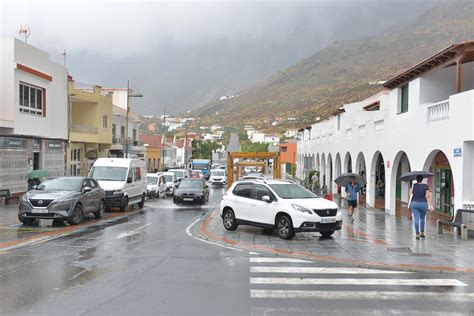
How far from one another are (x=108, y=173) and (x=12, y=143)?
8.10 metres

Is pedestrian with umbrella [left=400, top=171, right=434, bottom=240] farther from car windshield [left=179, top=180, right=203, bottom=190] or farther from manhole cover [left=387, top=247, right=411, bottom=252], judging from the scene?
car windshield [left=179, top=180, right=203, bottom=190]

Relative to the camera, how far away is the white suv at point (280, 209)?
13523 mm

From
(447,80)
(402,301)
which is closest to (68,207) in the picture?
(402,301)

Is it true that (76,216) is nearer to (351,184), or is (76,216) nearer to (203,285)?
(203,285)

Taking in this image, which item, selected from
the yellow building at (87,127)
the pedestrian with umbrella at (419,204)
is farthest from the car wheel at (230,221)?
the yellow building at (87,127)

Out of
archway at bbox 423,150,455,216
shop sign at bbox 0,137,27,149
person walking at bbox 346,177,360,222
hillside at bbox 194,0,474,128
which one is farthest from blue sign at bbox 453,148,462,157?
hillside at bbox 194,0,474,128

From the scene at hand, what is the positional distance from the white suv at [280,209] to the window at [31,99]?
17435 millimetres

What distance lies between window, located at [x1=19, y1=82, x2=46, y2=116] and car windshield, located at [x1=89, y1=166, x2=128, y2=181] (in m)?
8.03

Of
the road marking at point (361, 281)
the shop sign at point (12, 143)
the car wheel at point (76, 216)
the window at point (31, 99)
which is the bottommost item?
the road marking at point (361, 281)

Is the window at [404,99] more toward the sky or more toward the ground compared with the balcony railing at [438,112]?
more toward the sky

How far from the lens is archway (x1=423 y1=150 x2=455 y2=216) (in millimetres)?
20375

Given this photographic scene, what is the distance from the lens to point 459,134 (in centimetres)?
1544

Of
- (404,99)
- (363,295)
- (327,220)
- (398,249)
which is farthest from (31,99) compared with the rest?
(363,295)

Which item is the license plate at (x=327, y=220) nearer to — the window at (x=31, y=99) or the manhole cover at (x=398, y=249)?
the manhole cover at (x=398, y=249)
